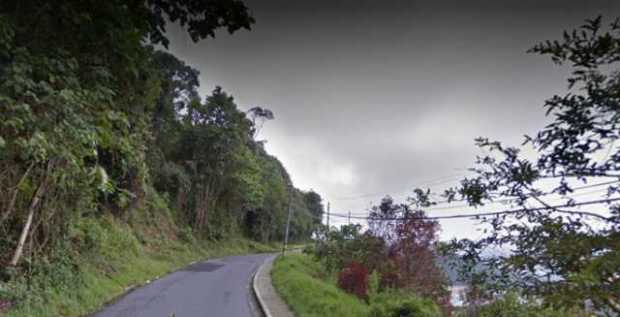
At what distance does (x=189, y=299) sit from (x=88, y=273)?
2.55 meters

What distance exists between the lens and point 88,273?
27.8 feet

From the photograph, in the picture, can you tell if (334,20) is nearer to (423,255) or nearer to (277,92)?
(277,92)

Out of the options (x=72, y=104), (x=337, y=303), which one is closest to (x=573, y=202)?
(x=72, y=104)

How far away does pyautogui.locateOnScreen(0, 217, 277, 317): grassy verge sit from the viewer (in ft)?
19.7

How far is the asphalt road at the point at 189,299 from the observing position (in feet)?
24.3

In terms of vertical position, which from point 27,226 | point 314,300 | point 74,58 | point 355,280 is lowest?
point 314,300

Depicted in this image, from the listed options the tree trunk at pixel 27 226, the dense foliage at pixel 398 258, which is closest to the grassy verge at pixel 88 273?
the tree trunk at pixel 27 226

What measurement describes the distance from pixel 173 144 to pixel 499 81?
70.2ft

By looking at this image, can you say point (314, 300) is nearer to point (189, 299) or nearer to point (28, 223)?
point (189, 299)

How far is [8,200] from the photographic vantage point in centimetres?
624

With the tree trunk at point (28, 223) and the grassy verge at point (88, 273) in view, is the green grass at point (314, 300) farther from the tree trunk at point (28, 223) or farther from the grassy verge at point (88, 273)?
the tree trunk at point (28, 223)

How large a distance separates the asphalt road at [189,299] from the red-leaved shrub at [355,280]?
11.6 ft

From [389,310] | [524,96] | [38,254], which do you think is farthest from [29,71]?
[389,310]

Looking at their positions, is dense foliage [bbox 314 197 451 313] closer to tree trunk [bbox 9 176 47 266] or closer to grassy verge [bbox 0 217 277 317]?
grassy verge [bbox 0 217 277 317]
